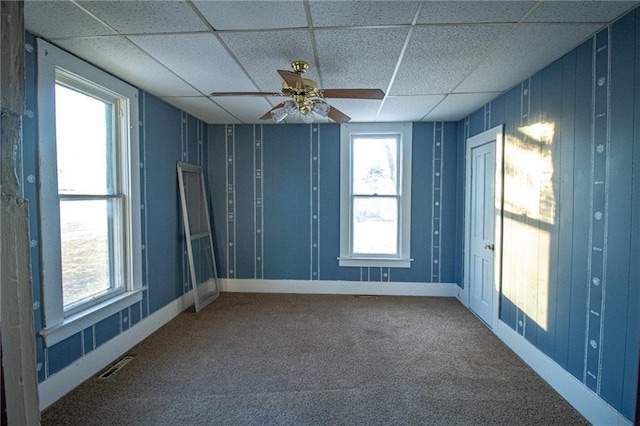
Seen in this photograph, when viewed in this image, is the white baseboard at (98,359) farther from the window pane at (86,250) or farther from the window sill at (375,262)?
the window sill at (375,262)

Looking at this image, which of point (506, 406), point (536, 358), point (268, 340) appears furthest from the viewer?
point (268, 340)

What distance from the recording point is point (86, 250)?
2.67 meters

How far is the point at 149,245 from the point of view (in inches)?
132

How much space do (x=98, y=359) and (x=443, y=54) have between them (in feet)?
11.7

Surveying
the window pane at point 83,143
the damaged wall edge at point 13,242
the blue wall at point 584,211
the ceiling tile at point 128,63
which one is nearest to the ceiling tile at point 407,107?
the blue wall at point 584,211

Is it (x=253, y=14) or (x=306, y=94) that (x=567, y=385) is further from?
(x=253, y=14)

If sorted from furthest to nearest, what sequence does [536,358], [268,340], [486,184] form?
[486,184] < [268,340] < [536,358]

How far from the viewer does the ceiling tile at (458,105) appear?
337 centimetres

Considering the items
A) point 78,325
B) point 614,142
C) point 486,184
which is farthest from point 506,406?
point 78,325

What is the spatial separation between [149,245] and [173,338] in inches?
38.0

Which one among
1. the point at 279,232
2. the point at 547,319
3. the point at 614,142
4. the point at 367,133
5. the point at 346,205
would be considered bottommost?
the point at 547,319

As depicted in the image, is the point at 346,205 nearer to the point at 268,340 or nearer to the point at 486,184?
the point at 486,184

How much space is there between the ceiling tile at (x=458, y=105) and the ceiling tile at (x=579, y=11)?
1364 mm

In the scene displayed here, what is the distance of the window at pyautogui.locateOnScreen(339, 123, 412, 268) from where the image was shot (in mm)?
4594
